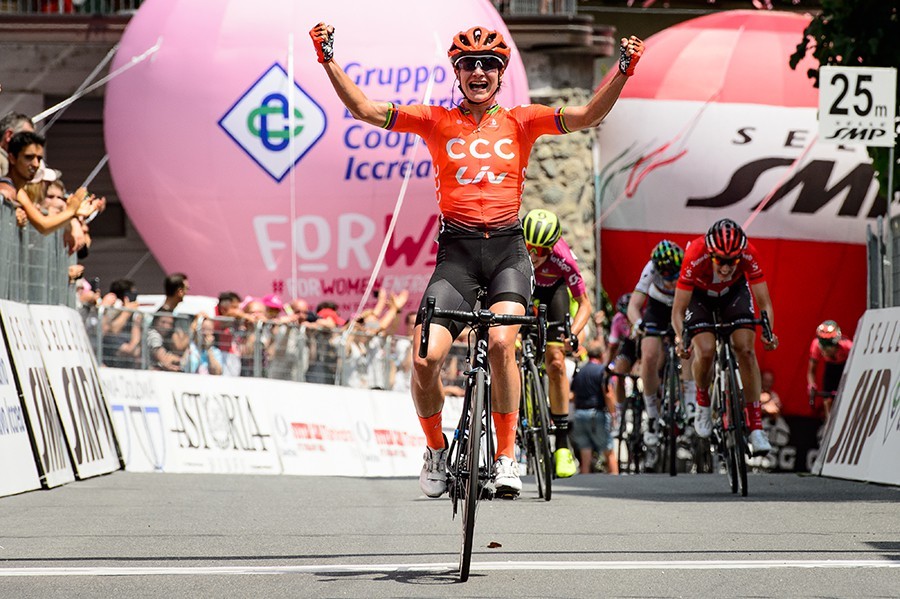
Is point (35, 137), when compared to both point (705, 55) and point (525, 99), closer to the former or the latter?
point (525, 99)

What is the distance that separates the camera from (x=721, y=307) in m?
12.9

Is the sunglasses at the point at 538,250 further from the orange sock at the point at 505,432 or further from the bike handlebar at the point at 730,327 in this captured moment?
the orange sock at the point at 505,432

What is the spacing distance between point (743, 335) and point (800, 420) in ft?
48.9

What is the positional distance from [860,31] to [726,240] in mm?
3906

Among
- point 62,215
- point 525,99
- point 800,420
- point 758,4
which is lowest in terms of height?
point 800,420

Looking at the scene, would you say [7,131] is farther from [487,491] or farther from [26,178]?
[487,491]

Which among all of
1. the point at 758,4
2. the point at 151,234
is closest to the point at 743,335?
the point at 151,234

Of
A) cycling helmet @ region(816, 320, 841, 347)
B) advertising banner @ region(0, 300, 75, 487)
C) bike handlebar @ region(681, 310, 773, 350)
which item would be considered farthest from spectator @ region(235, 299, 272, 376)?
cycling helmet @ region(816, 320, 841, 347)

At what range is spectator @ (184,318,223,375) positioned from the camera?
658 inches

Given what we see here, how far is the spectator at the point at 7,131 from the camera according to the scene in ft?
41.9

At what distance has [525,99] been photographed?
22.0 meters

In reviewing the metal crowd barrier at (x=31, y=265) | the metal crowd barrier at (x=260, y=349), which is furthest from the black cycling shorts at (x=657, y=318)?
the metal crowd barrier at (x=31, y=265)

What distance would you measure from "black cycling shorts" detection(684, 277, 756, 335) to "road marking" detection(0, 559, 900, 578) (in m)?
5.26

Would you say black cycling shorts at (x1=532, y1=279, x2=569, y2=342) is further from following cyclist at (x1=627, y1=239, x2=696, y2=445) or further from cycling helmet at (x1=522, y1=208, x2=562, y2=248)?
following cyclist at (x1=627, y1=239, x2=696, y2=445)
